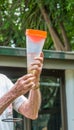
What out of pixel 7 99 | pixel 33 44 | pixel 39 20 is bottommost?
pixel 39 20

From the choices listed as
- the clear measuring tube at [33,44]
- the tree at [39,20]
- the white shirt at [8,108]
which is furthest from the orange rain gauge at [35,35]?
the tree at [39,20]

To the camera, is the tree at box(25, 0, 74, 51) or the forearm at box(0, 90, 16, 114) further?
the tree at box(25, 0, 74, 51)

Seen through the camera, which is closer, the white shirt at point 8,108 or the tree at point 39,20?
the white shirt at point 8,108

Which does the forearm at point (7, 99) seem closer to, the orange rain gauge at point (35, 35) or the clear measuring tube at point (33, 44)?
the clear measuring tube at point (33, 44)

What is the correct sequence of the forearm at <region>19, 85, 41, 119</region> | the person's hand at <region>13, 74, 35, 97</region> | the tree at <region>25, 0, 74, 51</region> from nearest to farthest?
1. the person's hand at <region>13, 74, 35, 97</region>
2. the forearm at <region>19, 85, 41, 119</region>
3. the tree at <region>25, 0, 74, 51</region>

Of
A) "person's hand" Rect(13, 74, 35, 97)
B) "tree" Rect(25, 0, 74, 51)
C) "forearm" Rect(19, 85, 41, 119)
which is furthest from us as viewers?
"tree" Rect(25, 0, 74, 51)

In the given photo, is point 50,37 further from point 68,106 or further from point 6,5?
point 68,106

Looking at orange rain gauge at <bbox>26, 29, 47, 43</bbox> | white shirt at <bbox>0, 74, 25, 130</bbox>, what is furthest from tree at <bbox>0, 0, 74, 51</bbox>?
orange rain gauge at <bbox>26, 29, 47, 43</bbox>

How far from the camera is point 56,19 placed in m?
7.98

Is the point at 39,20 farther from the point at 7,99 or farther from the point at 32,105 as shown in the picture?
the point at 7,99

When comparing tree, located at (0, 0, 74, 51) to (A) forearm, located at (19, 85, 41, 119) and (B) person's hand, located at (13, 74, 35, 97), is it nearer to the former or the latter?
(A) forearm, located at (19, 85, 41, 119)

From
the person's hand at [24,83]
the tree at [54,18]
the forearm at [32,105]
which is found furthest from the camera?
the tree at [54,18]

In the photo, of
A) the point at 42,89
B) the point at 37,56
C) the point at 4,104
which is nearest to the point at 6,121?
the point at 4,104

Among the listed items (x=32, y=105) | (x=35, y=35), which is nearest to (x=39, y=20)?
(x=32, y=105)
